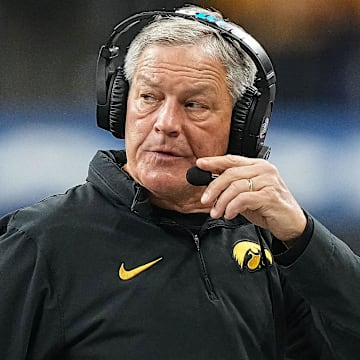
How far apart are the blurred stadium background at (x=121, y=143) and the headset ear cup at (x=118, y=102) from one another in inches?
19.0

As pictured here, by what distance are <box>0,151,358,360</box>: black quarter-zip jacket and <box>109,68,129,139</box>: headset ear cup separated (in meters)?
0.07

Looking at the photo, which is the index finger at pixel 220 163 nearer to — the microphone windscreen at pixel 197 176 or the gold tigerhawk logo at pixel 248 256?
the microphone windscreen at pixel 197 176

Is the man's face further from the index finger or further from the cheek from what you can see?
the index finger

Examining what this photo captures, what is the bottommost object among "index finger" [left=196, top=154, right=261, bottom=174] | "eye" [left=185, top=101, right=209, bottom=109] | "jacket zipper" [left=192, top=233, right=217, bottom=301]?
"jacket zipper" [left=192, top=233, right=217, bottom=301]

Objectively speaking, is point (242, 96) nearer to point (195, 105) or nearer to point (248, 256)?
point (195, 105)

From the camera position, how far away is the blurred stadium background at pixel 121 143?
1778 mm

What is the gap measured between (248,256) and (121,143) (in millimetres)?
583

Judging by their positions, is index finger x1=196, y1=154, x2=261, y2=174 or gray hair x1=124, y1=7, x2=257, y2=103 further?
gray hair x1=124, y1=7, x2=257, y2=103

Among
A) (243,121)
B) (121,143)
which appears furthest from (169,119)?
(121,143)

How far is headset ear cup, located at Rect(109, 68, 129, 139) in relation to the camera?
133 cm

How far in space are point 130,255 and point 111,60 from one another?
0.33 m

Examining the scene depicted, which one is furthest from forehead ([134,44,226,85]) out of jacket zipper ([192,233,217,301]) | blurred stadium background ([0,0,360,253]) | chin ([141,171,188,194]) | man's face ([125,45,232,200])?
blurred stadium background ([0,0,360,253])

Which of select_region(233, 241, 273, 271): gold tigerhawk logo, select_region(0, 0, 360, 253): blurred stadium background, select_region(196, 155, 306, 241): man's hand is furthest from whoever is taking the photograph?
select_region(0, 0, 360, 253): blurred stadium background

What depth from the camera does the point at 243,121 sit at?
132cm
